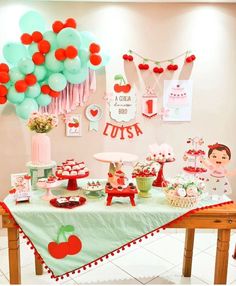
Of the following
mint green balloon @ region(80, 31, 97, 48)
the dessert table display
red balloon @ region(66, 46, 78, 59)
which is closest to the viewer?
the dessert table display

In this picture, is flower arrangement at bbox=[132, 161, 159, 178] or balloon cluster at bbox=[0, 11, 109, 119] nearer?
flower arrangement at bbox=[132, 161, 159, 178]

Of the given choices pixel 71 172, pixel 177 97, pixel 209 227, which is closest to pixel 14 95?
pixel 71 172

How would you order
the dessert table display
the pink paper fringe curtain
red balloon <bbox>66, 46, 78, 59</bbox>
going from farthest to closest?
1. the pink paper fringe curtain
2. red balloon <bbox>66, 46, 78, 59</bbox>
3. the dessert table display

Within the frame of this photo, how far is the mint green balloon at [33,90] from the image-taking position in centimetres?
285

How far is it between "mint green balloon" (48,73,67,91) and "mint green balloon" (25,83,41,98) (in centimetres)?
11

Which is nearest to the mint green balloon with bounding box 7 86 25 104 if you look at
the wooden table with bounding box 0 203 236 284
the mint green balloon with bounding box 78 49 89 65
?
the mint green balloon with bounding box 78 49 89 65

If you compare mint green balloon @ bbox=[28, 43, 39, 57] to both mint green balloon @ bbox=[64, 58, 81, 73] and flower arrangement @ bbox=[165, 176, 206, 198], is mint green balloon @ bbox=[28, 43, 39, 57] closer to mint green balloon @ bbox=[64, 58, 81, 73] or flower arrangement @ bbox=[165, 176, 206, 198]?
mint green balloon @ bbox=[64, 58, 81, 73]

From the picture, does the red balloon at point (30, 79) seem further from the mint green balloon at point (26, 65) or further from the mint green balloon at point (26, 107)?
the mint green balloon at point (26, 107)

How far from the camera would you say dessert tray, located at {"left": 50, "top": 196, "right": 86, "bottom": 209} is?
2057 millimetres

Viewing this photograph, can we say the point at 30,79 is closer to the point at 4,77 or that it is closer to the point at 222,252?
the point at 4,77

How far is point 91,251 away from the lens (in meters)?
2.03

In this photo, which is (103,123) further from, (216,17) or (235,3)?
(235,3)

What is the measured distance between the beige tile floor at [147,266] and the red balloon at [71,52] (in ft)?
6.00

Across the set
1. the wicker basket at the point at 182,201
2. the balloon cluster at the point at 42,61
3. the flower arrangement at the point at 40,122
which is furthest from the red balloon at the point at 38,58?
the wicker basket at the point at 182,201
